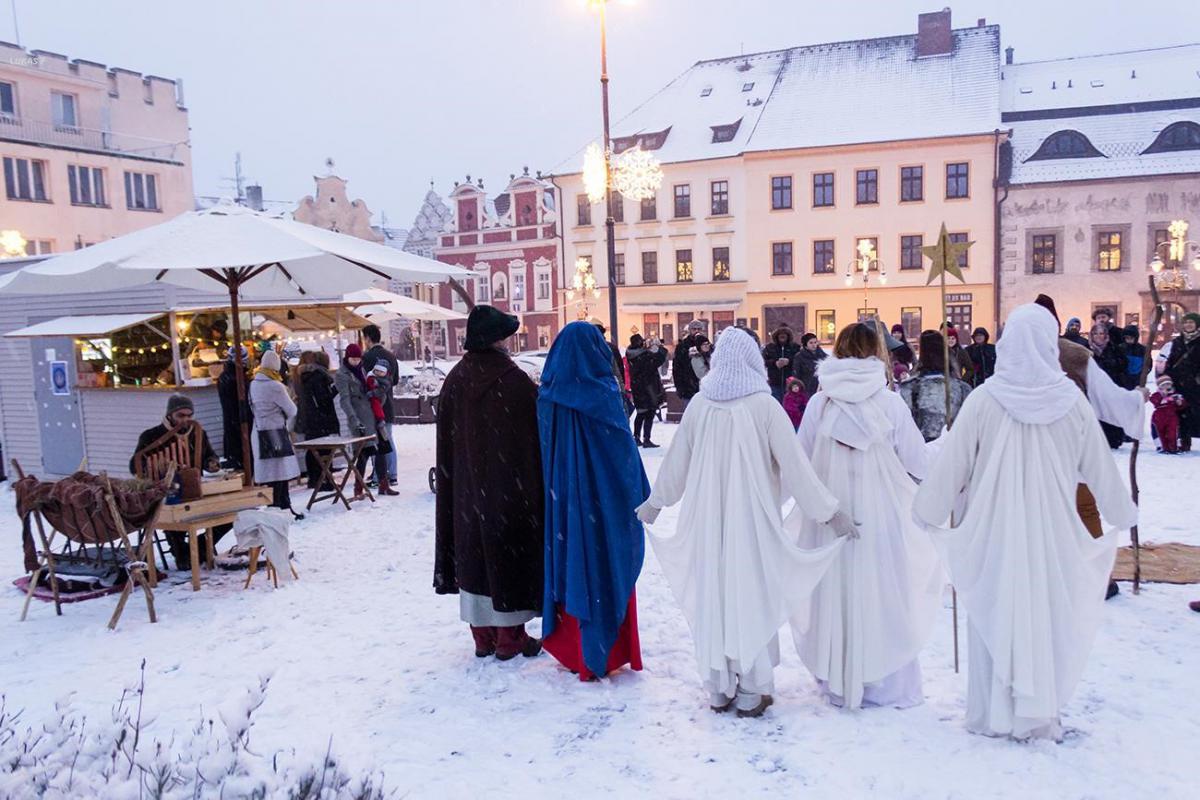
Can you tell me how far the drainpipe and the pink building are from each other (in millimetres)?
33170

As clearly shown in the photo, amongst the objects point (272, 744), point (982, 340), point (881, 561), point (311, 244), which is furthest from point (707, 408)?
point (982, 340)

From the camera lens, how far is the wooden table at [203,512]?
6.23m

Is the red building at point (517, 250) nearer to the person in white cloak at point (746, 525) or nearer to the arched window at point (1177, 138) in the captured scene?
the arched window at point (1177, 138)

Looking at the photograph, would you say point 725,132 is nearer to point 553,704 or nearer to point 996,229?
point 996,229

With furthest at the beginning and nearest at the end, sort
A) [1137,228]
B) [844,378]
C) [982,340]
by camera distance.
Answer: [1137,228]
[982,340]
[844,378]

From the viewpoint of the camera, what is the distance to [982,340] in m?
12.5

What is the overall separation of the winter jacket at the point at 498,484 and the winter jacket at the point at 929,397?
3.43m

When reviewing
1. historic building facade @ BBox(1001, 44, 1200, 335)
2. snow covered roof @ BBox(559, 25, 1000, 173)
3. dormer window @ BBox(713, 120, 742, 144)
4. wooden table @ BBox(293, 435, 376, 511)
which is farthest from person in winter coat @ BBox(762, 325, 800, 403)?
dormer window @ BBox(713, 120, 742, 144)

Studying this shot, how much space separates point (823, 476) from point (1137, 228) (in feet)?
111

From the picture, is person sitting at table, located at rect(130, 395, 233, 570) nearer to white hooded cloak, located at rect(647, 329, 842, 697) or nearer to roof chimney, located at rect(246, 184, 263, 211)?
white hooded cloak, located at rect(647, 329, 842, 697)

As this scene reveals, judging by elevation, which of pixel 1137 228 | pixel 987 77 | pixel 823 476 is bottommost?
pixel 823 476

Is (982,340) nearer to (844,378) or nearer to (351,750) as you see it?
(844,378)

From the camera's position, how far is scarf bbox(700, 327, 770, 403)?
404 cm

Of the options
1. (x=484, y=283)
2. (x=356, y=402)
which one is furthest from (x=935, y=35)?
(x=356, y=402)
